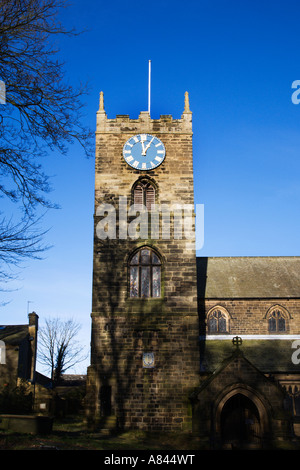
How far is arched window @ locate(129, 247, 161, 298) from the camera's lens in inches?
951

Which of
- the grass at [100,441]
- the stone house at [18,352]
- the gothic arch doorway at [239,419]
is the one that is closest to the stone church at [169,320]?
the gothic arch doorway at [239,419]

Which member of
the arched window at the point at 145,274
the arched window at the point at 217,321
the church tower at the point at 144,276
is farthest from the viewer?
the arched window at the point at 217,321

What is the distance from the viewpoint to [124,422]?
22172mm

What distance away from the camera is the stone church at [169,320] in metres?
21.1

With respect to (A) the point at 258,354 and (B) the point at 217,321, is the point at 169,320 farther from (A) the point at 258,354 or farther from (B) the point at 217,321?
(A) the point at 258,354

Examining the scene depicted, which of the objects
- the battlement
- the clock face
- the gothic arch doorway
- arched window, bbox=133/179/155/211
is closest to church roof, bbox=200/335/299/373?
the gothic arch doorway

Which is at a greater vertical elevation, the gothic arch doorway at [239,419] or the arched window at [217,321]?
the arched window at [217,321]

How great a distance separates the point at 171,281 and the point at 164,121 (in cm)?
857

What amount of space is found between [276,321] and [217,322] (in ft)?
10.9

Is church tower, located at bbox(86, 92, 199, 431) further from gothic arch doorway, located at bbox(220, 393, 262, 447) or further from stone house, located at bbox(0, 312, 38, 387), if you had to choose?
stone house, located at bbox(0, 312, 38, 387)

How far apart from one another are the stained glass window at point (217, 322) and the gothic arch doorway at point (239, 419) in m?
5.85

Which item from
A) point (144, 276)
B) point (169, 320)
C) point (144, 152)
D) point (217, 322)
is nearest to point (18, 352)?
point (144, 276)

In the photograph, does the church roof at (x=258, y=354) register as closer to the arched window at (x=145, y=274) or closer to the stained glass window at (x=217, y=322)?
the stained glass window at (x=217, y=322)
